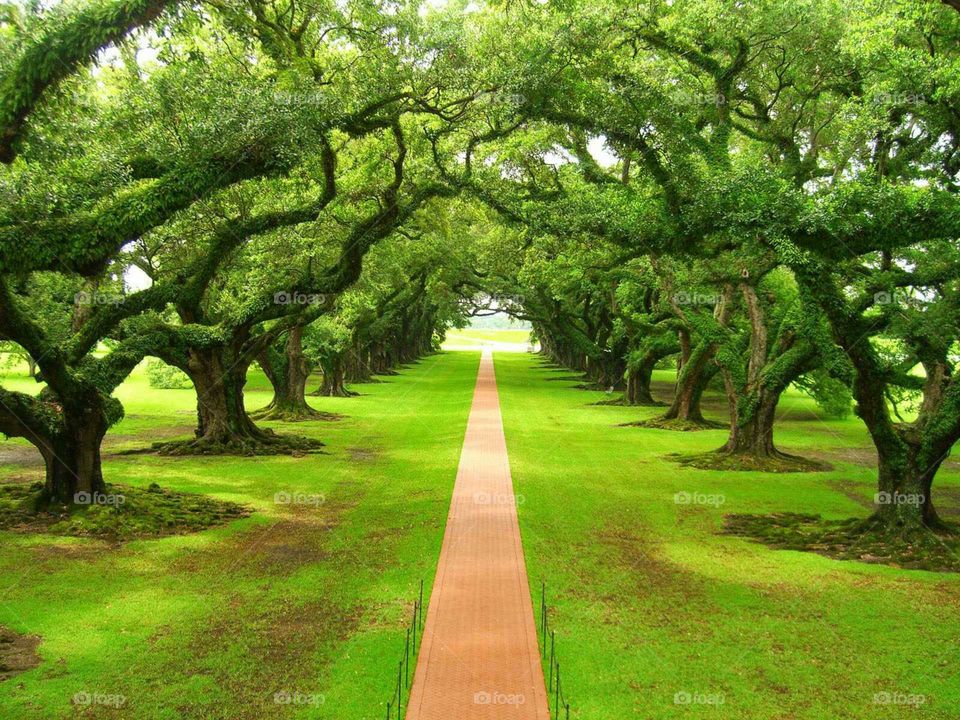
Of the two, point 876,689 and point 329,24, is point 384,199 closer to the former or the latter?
point 329,24

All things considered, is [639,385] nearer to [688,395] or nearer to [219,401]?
[688,395]

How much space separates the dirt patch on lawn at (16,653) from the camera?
27.6 feet

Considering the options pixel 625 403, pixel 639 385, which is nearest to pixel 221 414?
pixel 625 403

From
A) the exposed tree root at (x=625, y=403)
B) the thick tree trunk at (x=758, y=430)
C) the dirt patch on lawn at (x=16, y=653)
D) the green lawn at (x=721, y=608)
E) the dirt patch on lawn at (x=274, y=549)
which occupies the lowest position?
the green lawn at (x=721, y=608)

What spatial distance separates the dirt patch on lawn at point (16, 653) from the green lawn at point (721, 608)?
19.1ft

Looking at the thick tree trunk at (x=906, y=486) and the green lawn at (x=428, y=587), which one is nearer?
the green lawn at (x=428, y=587)

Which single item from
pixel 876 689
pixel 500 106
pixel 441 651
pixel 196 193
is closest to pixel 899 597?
pixel 876 689

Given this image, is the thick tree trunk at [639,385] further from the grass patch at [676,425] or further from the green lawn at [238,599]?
the green lawn at [238,599]

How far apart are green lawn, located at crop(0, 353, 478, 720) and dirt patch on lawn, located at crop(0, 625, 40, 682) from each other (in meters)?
0.12

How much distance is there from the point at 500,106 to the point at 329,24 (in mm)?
3992

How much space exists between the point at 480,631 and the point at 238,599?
3.60 m

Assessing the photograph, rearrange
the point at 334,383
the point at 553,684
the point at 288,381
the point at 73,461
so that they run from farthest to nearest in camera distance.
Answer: the point at 334,383 → the point at 288,381 → the point at 73,461 → the point at 553,684

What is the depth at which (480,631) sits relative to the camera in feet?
31.2

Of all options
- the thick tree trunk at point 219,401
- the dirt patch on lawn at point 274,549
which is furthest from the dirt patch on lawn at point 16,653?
the thick tree trunk at point 219,401
